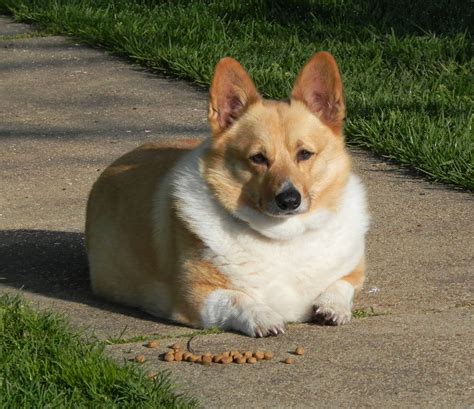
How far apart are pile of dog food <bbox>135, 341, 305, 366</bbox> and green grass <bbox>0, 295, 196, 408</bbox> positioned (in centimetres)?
23

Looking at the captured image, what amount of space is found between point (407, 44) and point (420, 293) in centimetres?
412

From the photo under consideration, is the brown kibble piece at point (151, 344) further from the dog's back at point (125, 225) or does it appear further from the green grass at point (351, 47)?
the green grass at point (351, 47)

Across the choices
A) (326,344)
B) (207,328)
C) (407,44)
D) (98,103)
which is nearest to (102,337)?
(207,328)

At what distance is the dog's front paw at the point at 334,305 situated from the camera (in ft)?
16.9

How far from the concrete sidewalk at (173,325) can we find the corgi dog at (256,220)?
12cm

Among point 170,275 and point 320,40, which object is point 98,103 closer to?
point 320,40

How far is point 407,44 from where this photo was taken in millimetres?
9297

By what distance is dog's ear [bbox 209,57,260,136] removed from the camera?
5.36m

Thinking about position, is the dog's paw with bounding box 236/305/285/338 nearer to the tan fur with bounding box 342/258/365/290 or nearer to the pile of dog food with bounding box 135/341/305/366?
the pile of dog food with bounding box 135/341/305/366

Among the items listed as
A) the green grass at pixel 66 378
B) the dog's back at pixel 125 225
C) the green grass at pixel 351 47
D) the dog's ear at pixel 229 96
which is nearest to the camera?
the green grass at pixel 66 378

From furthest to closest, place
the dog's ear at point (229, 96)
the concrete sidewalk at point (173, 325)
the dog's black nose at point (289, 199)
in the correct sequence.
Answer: the dog's ear at point (229, 96), the dog's black nose at point (289, 199), the concrete sidewalk at point (173, 325)

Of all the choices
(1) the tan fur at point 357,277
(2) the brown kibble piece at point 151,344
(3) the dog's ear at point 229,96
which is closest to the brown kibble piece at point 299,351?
(2) the brown kibble piece at point 151,344

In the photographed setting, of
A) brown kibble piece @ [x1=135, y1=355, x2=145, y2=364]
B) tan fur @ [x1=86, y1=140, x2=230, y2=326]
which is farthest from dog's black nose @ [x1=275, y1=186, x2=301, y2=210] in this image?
brown kibble piece @ [x1=135, y1=355, x2=145, y2=364]

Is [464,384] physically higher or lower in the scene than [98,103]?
higher
